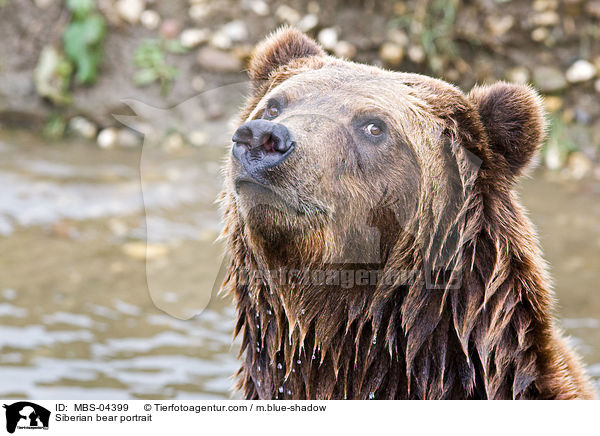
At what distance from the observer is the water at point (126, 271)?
5.77 m

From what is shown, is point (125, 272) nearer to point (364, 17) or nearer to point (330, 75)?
point (330, 75)

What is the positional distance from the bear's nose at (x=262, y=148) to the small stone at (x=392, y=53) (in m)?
6.49

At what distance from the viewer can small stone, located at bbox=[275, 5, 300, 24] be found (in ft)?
31.9

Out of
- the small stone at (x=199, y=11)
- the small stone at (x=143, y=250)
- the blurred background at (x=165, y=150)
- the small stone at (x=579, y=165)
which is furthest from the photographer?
the small stone at (x=199, y=11)

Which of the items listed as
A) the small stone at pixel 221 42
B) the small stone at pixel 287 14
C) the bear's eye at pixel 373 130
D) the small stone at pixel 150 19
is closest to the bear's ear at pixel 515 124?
the bear's eye at pixel 373 130

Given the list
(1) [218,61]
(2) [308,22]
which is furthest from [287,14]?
(1) [218,61]

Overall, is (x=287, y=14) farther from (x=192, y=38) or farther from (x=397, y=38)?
(x=397, y=38)

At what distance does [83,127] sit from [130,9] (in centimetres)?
155

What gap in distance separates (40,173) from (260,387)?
16.9 feet

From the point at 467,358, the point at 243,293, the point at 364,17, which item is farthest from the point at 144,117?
the point at 467,358

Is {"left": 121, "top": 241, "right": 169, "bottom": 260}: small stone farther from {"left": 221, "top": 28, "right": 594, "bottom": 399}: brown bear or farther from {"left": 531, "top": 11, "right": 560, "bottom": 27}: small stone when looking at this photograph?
{"left": 531, "top": 11, "right": 560, "bottom": 27}: small stone

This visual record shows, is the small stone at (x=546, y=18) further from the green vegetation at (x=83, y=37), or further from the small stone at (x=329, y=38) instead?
the green vegetation at (x=83, y=37)

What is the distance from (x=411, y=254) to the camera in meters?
3.63

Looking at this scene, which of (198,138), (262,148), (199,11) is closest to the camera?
(262,148)
